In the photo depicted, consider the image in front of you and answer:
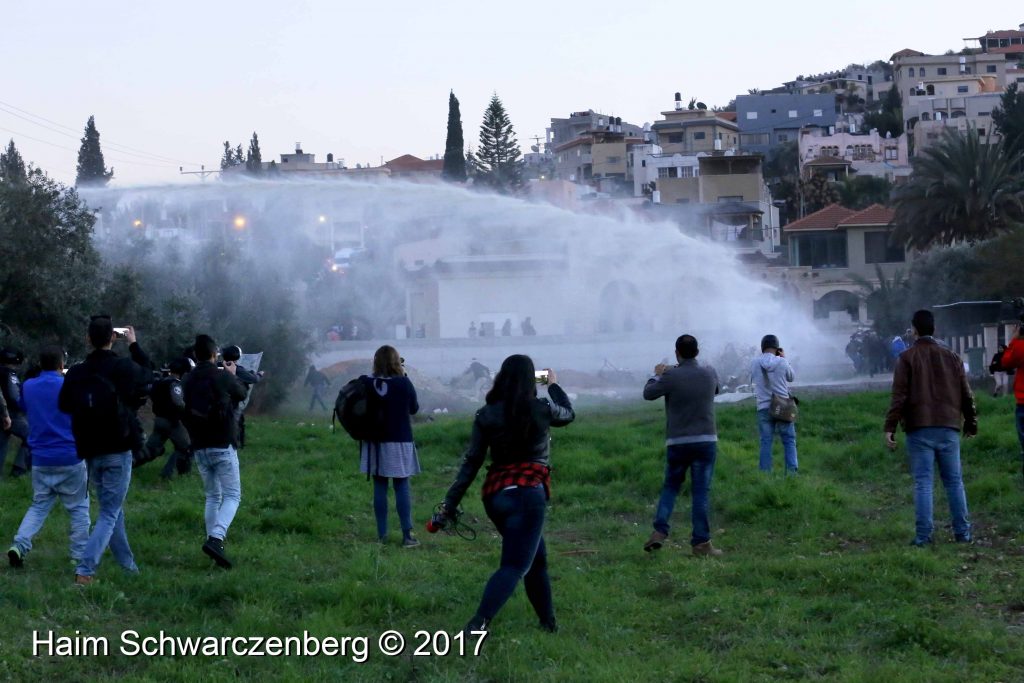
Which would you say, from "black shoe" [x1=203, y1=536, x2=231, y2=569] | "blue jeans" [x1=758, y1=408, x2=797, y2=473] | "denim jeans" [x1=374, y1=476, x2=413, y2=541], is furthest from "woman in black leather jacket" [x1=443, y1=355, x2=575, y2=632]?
"blue jeans" [x1=758, y1=408, x2=797, y2=473]

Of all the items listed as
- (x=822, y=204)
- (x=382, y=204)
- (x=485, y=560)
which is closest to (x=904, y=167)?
(x=822, y=204)

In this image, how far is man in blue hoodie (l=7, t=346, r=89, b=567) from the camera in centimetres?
913

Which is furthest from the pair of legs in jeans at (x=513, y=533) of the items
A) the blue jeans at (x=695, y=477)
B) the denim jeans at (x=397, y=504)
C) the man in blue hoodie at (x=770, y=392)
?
the man in blue hoodie at (x=770, y=392)

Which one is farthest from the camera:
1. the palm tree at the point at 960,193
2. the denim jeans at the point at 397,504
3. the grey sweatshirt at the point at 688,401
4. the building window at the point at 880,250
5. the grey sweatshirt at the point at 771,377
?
the building window at the point at 880,250

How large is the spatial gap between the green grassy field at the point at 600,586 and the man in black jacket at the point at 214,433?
395 millimetres

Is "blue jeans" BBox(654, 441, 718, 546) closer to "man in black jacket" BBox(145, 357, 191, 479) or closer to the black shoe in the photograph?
the black shoe

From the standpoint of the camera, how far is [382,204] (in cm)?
4462

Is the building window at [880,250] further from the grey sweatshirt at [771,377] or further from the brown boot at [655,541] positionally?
the brown boot at [655,541]

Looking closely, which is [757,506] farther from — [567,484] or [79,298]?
[79,298]

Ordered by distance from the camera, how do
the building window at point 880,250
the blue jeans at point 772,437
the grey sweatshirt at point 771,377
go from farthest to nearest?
the building window at point 880,250 → the blue jeans at point 772,437 → the grey sweatshirt at point 771,377

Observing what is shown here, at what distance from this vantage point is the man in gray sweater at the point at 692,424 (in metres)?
10.3

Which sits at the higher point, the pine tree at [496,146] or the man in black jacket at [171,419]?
the pine tree at [496,146]

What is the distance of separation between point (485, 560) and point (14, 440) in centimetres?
1124

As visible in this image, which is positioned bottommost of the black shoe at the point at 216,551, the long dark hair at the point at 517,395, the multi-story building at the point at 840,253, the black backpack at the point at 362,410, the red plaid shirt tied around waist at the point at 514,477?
the black shoe at the point at 216,551
